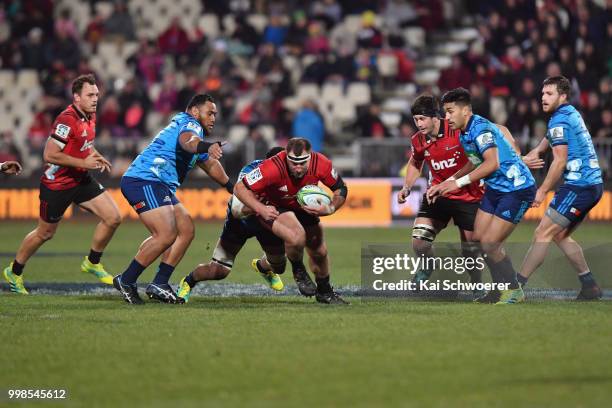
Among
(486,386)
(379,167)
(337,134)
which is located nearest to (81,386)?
(486,386)

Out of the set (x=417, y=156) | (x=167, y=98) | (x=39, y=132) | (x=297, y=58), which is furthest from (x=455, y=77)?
(x=417, y=156)

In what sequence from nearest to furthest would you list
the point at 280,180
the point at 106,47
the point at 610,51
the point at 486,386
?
the point at 486,386 → the point at 280,180 → the point at 610,51 → the point at 106,47

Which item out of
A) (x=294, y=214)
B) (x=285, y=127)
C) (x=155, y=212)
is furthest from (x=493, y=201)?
(x=285, y=127)

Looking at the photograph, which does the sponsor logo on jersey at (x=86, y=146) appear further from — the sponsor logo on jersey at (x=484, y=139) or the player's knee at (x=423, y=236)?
the sponsor logo on jersey at (x=484, y=139)

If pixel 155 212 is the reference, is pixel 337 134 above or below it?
below

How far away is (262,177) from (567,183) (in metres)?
2.98

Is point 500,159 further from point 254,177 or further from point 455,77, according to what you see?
point 455,77

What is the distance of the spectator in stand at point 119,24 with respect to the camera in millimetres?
29094

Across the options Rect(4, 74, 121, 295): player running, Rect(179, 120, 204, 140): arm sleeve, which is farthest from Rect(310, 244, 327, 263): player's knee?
Rect(4, 74, 121, 295): player running

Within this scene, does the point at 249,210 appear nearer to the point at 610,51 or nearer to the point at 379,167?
the point at 379,167

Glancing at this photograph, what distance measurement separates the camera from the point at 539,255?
11.4 m

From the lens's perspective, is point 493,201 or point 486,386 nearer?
point 486,386

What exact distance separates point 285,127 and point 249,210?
1382 cm

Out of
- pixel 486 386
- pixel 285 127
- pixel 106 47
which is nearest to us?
pixel 486 386
